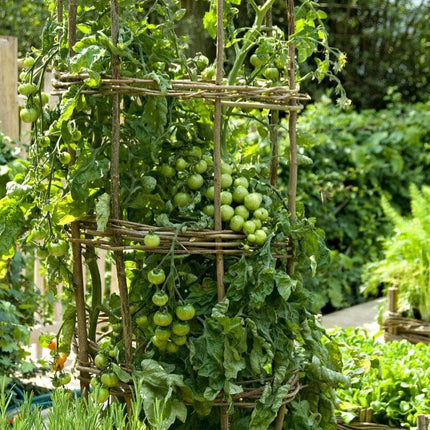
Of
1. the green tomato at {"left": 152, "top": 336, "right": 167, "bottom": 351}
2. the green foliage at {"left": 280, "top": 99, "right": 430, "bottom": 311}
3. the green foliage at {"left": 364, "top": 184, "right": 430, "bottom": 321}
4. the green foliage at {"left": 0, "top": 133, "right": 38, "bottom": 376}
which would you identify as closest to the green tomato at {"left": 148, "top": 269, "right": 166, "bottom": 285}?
the green tomato at {"left": 152, "top": 336, "right": 167, "bottom": 351}

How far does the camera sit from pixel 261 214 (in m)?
2.15

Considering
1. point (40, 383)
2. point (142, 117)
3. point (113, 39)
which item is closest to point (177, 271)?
point (142, 117)

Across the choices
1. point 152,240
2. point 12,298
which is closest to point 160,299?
point 152,240

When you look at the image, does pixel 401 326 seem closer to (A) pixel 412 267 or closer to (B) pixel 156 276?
(A) pixel 412 267

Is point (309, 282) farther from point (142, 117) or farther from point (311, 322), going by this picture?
point (142, 117)

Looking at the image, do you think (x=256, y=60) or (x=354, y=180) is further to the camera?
(x=354, y=180)

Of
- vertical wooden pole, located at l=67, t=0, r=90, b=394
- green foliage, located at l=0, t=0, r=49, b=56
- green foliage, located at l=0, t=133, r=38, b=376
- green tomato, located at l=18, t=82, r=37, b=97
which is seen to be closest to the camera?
green tomato, located at l=18, t=82, r=37, b=97

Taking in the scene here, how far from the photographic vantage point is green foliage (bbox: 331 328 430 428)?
9.34ft

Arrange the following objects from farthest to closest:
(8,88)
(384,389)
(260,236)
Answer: (8,88) < (384,389) < (260,236)

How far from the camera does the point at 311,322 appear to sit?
2369 millimetres

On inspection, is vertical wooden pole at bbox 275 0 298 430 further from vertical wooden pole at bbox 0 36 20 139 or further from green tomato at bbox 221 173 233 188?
vertical wooden pole at bbox 0 36 20 139

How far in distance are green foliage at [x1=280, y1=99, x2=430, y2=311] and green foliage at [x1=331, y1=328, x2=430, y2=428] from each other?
126 inches

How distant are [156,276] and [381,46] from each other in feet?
31.3

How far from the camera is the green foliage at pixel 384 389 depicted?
2848 mm
